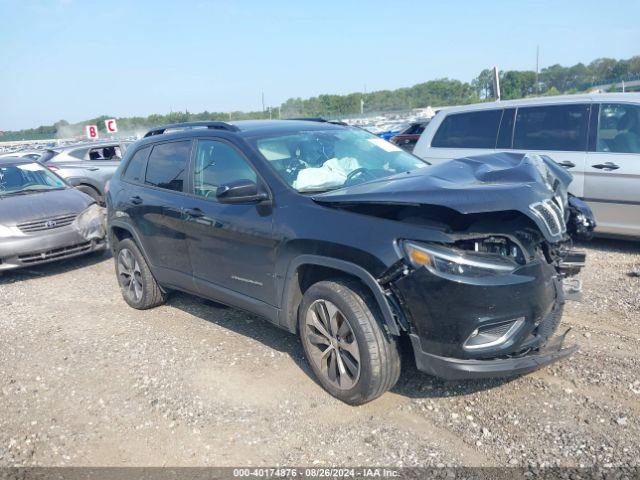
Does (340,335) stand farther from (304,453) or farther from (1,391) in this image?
(1,391)

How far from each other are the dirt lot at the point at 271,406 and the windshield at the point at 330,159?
1.40 m

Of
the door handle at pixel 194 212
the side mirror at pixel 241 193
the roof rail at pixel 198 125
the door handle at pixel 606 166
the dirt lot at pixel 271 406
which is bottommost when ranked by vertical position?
the dirt lot at pixel 271 406

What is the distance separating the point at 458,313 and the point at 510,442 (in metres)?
0.78

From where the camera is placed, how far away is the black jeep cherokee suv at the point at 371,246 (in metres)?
3.02

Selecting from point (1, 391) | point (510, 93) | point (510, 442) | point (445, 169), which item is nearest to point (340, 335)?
point (510, 442)

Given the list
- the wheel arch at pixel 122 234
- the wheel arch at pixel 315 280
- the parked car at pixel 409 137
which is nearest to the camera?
the wheel arch at pixel 315 280

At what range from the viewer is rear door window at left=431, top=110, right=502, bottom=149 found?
7.14 meters

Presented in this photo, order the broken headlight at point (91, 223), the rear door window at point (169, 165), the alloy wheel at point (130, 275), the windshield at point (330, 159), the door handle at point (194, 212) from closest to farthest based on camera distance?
the windshield at point (330, 159) < the door handle at point (194, 212) < the rear door window at point (169, 165) < the alloy wheel at point (130, 275) < the broken headlight at point (91, 223)

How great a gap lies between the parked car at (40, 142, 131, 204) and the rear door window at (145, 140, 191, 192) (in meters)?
7.22

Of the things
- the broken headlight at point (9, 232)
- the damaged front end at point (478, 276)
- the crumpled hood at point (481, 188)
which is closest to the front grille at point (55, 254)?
the broken headlight at point (9, 232)

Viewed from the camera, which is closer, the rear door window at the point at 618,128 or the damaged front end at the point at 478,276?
the damaged front end at the point at 478,276

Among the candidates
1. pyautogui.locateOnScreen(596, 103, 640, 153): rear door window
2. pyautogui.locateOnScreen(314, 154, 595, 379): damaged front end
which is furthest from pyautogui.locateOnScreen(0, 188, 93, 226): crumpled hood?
pyautogui.locateOnScreen(596, 103, 640, 153): rear door window

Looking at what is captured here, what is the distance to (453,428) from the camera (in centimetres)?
322

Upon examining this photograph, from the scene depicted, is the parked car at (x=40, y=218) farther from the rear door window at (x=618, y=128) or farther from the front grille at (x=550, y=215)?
the rear door window at (x=618, y=128)
